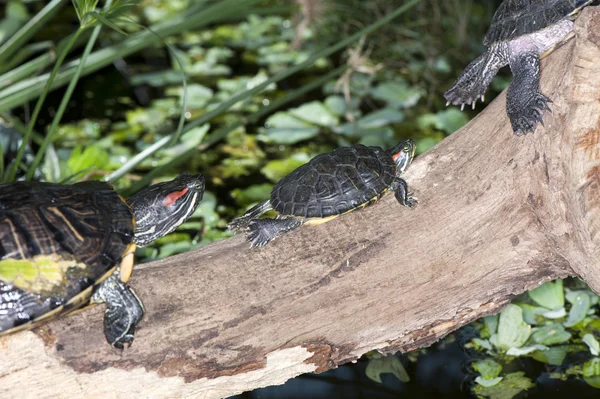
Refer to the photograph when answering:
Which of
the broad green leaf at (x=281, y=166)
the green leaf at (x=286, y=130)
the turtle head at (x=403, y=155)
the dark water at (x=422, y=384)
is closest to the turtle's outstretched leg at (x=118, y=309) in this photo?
the dark water at (x=422, y=384)

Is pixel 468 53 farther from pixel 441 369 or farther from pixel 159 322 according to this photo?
pixel 159 322

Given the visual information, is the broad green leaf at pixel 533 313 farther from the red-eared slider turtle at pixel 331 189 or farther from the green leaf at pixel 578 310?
the red-eared slider turtle at pixel 331 189

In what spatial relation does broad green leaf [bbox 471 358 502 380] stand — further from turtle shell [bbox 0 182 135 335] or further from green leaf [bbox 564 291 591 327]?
turtle shell [bbox 0 182 135 335]

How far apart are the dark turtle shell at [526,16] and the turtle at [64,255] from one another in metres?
1.23

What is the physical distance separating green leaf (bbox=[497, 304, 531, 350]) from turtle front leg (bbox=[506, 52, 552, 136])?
79 centimetres

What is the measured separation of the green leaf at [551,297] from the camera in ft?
9.20

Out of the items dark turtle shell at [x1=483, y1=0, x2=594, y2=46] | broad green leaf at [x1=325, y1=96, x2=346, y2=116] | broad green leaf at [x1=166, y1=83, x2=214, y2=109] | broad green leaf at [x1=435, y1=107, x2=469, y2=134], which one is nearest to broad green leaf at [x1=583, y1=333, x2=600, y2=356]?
dark turtle shell at [x1=483, y1=0, x2=594, y2=46]

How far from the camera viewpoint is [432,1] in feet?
16.1

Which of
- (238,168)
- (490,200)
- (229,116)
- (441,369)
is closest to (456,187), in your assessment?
(490,200)

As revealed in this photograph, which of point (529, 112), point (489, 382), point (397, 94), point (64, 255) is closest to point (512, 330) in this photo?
point (489, 382)

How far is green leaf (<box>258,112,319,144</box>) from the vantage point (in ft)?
13.5

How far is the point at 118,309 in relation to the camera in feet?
6.28

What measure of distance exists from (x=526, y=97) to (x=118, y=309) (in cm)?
122

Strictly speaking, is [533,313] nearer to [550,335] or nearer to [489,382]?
[550,335]
